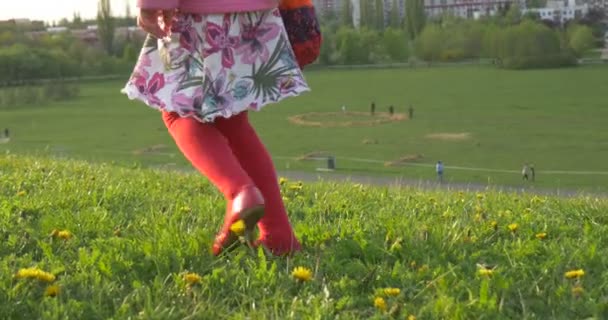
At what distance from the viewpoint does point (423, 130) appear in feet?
111

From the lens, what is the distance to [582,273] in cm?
231

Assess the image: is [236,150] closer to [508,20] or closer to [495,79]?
[495,79]

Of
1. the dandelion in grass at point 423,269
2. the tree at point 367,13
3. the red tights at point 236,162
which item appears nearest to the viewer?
the dandelion in grass at point 423,269

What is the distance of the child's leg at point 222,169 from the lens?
257 cm

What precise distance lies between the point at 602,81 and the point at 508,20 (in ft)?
140

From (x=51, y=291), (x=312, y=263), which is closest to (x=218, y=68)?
(x=312, y=263)

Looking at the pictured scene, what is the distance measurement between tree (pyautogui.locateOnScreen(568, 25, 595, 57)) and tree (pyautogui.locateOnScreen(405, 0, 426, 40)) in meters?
19.2

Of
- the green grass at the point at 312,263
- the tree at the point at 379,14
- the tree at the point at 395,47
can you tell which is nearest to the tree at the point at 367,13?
the tree at the point at 379,14

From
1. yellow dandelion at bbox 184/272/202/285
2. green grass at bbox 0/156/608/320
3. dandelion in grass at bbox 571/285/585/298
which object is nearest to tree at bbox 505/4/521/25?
green grass at bbox 0/156/608/320

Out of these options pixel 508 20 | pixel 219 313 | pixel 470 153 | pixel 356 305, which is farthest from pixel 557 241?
pixel 508 20

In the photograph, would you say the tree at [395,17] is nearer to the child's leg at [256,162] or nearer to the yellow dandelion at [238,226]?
the child's leg at [256,162]

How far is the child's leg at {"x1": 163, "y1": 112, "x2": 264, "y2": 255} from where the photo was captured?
2566 mm

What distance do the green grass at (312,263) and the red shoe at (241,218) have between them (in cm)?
4

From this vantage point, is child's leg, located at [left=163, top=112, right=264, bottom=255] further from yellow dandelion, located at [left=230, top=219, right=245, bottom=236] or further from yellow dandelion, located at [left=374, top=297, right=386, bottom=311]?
yellow dandelion, located at [left=374, top=297, right=386, bottom=311]
